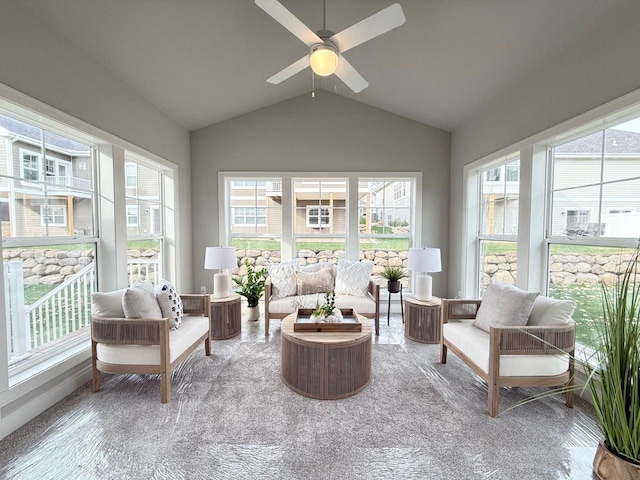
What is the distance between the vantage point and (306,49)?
3.29 m

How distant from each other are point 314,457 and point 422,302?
2.27 meters

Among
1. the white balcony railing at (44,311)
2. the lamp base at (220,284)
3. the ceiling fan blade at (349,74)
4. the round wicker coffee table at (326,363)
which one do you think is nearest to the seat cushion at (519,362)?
the round wicker coffee table at (326,363)

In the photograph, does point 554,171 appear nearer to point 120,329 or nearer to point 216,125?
point 120,329

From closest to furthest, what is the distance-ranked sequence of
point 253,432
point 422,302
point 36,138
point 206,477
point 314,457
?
1. point 206,477
2. point 314,457
3. point 253,432
4. point 36,138
5. point 422,302

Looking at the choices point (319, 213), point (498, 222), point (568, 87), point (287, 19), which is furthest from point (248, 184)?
point (568, 87)

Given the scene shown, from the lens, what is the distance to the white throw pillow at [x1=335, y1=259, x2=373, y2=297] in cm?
391

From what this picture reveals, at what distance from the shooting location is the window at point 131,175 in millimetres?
3389

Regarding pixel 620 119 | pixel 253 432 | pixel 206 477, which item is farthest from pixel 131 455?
pixel 620 119

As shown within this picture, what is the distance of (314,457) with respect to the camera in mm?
1743

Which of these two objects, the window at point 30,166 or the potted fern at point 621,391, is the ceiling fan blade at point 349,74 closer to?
the potted fern at point 621,391

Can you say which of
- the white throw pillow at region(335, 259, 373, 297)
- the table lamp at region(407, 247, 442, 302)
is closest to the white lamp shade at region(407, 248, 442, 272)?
the table lamp at region(407, 247, 442, 302)

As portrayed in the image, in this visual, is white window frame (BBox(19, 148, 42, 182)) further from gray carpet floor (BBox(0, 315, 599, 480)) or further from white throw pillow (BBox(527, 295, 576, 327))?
white throw pillow (BBox(527, 295, 576, 327))

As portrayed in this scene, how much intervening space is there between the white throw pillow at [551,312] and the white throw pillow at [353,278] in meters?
1.91

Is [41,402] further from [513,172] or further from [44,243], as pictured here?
[513,172]
